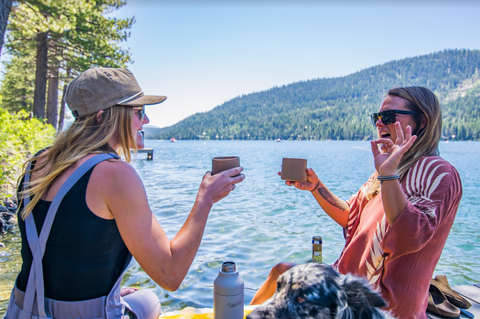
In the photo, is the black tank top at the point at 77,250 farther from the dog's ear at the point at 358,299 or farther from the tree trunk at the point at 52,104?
the tree trunk at the point at 52,104

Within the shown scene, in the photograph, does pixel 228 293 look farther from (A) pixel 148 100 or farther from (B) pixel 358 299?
(A) pixel 148 100

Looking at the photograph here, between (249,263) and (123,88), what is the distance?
5.86m

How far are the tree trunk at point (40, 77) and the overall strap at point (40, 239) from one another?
17.8m

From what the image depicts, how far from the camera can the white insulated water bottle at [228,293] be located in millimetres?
1913

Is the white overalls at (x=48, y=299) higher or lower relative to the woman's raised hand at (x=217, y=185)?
lower

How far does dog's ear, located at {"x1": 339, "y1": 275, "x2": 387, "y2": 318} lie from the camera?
138 centimetres

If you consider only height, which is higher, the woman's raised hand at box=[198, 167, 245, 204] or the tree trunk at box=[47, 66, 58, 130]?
the tree trunk at box=[47, 66, 58, 130]

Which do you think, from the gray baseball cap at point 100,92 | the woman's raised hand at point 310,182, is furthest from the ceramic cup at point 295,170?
the gray baseball cap at point 100,92

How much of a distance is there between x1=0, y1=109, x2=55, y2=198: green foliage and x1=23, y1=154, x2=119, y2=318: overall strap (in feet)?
19.5

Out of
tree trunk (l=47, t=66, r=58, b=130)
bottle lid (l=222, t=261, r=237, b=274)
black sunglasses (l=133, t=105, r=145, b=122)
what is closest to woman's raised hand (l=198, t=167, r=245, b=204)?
bottle lid (l=222, t=261, r=237, b=274)

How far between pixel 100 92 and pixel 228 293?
1.35 m

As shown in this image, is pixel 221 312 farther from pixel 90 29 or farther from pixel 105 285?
pixel 90 29

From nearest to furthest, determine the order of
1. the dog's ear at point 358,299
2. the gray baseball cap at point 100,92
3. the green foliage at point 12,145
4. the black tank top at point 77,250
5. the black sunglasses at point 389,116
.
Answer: the dog's ear at point 358,299 → the black tank top at point 77,250 → the gray baseball cap at point 100,92 → the black sunglasses at point 389,116 → the green foliage at point 12,145

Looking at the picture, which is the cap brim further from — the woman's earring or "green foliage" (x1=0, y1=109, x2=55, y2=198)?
"green foliage" (x1=0, y1=109, x2=55, y2=198)
